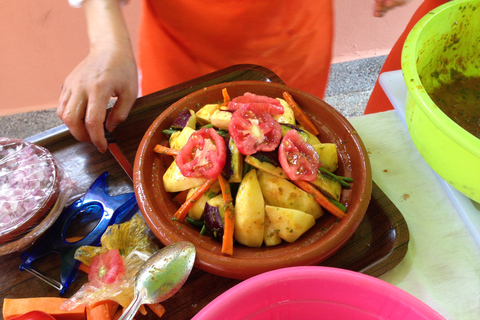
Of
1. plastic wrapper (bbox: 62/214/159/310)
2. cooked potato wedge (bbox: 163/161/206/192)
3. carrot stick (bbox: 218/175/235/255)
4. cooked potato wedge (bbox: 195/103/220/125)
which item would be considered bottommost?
plastic wrapper (bbox: 62/214/159/310)

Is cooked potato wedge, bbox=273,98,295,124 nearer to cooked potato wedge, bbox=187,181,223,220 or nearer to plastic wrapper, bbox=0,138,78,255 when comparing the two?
cooked potato wedge, bbox=187,181,223,220

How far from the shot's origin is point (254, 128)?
904mm

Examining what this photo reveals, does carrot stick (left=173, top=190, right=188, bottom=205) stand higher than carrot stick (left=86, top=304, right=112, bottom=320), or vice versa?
carrot stick (left=173, top=190, right=188, bottom=205)

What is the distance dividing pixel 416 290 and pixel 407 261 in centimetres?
8

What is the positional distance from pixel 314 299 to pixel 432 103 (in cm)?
57

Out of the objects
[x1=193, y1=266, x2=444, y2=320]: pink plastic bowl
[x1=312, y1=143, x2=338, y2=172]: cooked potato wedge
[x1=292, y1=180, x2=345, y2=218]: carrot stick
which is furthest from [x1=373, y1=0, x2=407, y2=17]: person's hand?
[x1=193, y1=266, x2=444, y2=320]: pink plastic bowl

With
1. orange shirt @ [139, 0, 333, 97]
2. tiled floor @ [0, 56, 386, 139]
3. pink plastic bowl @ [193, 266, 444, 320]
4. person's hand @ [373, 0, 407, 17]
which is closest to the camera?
pink plastic bowl @ [193, 266, 444, 320]

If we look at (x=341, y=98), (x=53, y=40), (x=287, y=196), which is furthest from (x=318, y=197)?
(x=53, y=40)

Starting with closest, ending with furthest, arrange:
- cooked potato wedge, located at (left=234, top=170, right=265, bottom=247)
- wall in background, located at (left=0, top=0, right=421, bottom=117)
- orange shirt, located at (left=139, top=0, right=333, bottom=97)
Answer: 1. cooked potato wedge, located at (left=234, top=170, right=265, bottom=247)
2. orange shirt, located at (left=139, top=0, right=333, bottom=97)
3. wall in background, located at (left=0, top=0, right=421, bottom=117)

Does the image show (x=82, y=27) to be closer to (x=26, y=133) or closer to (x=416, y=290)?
(x=26, y=133)

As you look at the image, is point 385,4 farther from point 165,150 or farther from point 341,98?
point 341,98

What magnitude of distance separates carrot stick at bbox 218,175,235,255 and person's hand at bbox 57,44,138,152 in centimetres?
44

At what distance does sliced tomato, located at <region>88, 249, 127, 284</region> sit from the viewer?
854mm

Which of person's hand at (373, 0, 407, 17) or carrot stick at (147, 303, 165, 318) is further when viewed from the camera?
person's hand at (373, 0, 407, 17)
